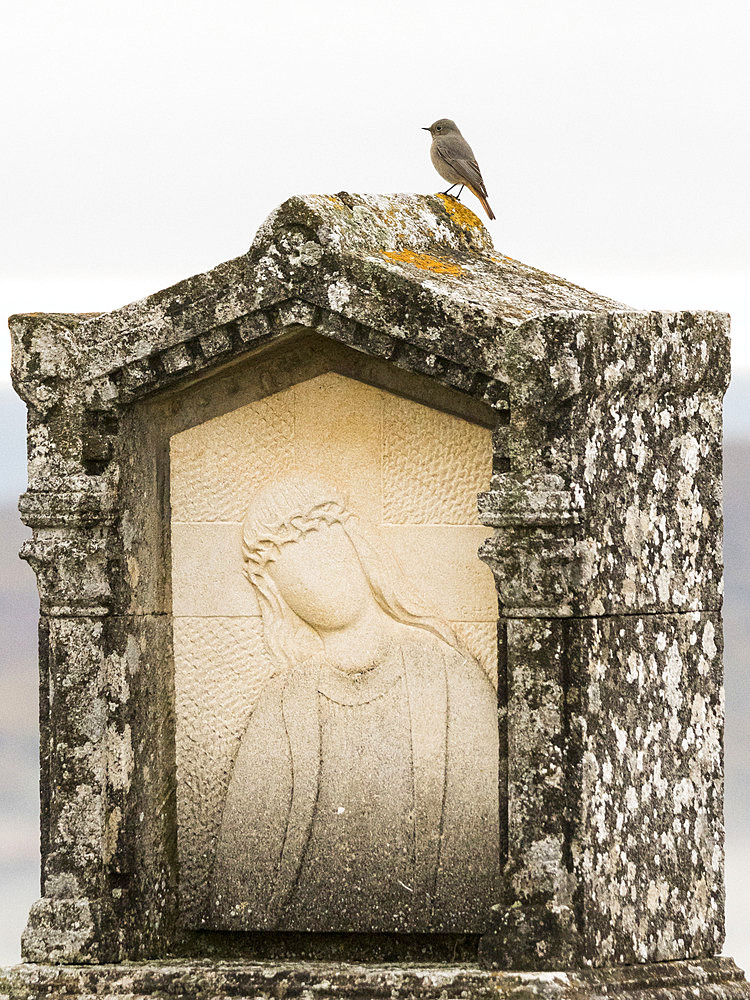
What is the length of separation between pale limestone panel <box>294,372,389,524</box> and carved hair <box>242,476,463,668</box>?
0.06 meters

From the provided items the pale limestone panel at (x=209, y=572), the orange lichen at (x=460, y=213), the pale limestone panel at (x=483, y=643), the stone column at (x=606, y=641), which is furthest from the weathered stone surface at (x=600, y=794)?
the orange lichen at (x=460, y=213)

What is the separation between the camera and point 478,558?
867cm

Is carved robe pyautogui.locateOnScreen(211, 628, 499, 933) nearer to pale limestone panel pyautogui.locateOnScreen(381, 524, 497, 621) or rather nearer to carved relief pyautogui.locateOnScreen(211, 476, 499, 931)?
carved relief pyautogui.locateOnScreen(211, 476, 499, 931)

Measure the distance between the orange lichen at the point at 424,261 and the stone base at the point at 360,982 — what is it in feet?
9.16

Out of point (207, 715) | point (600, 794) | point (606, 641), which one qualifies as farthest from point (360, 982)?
point (606, 641)

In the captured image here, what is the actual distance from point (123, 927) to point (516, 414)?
2.61m

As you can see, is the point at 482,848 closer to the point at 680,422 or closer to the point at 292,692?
the point at 292,692

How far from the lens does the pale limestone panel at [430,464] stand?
28.6 ft

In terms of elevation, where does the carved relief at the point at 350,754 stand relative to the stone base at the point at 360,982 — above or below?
above

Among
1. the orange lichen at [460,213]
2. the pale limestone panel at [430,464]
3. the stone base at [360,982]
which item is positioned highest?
the orange lichen at [460,213]

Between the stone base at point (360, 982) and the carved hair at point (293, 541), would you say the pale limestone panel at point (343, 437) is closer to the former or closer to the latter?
the carved hair at point (293, 541)

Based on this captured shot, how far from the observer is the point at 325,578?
29.0ft

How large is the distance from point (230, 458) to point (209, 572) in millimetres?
479

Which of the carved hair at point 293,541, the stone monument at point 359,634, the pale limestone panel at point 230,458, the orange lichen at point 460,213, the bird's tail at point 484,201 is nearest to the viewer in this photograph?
the stone monument at point 359,634
